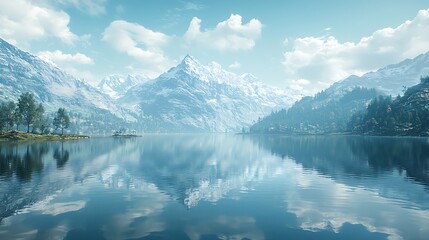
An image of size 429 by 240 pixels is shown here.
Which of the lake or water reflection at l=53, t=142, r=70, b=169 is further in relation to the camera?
water reflection at l=53, t=142, r=70, b=169

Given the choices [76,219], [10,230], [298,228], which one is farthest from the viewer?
[76,219]

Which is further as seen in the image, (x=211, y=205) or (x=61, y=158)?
(x=61, y=158)

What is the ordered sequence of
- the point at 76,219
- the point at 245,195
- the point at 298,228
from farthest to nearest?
the point at 245,195 < the point at 76,219 < the point at 298,228

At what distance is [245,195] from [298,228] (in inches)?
755

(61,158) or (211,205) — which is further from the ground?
(61,158)

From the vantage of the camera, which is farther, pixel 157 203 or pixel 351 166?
pixel 351 166

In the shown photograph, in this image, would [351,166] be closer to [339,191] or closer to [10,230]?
[339,191]

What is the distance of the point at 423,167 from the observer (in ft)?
286

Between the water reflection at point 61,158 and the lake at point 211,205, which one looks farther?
the water reflection at point 61,158

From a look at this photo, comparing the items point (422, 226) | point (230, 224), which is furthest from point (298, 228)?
point (422, 226)

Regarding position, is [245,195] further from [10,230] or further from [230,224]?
[10,230]

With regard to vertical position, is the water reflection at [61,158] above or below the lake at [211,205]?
above

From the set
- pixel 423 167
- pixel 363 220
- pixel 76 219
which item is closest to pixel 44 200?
pixel 76 219

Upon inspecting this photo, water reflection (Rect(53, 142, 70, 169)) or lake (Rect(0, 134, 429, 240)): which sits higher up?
water reflection (Rect(53, 142, 70, 169))
